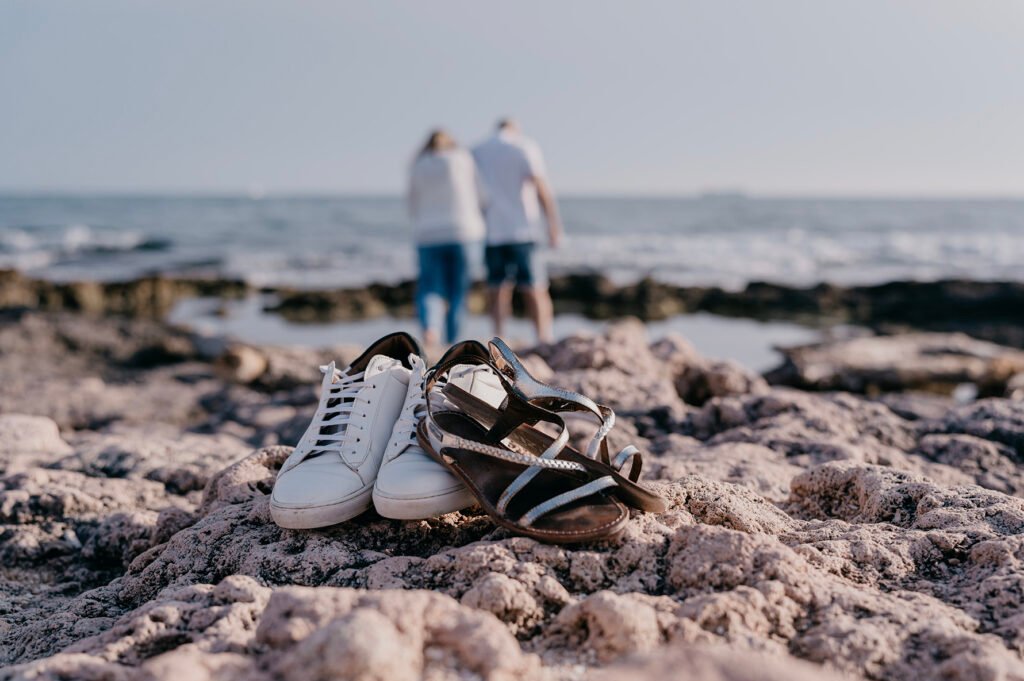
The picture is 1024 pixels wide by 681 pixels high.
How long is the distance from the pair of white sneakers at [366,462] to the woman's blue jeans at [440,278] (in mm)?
4164

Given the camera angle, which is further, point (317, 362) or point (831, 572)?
point (317, 362)

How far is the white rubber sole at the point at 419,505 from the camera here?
1844mm

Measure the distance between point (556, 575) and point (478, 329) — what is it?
9.62 metres

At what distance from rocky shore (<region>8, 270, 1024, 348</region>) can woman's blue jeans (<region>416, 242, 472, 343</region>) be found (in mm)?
6459

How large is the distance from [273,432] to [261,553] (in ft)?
8.49

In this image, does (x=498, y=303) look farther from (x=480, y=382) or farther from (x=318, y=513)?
(x=318, y=513)

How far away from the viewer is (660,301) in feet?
45.7

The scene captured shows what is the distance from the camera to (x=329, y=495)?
6.21 ft

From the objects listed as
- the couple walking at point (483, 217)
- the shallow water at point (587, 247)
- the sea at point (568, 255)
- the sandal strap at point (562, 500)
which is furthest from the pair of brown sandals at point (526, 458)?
the shallow water at point (587, 247)

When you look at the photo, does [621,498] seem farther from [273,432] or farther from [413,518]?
[273,432]

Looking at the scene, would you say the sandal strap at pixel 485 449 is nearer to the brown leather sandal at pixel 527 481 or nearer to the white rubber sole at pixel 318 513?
the brown leather sandal at pixel 527 481

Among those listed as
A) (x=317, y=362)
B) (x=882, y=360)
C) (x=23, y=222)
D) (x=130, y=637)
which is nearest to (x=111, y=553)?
(x=130, y=637)

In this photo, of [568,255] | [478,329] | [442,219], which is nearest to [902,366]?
[442,219]

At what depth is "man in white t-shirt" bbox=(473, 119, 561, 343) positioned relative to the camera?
6145mm
